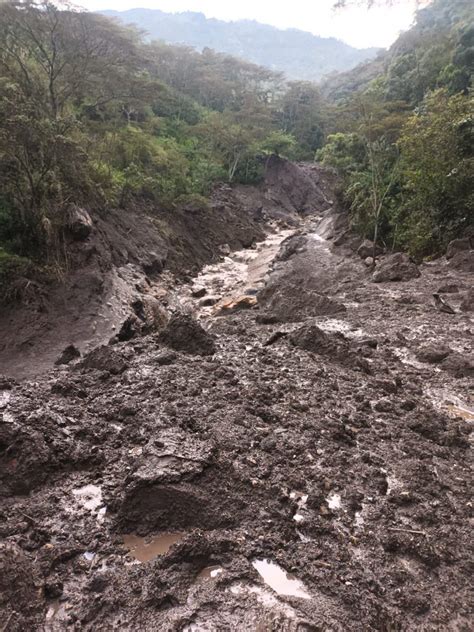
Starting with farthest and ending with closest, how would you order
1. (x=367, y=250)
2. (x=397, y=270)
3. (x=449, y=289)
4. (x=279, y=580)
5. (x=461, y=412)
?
1. (x=367, y=250)
2. (x=397, y=270)
3. (x=449, y=289)
4. (x=461, y=412)
5. (x=279, y=580)

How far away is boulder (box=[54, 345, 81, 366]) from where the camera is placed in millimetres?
9438

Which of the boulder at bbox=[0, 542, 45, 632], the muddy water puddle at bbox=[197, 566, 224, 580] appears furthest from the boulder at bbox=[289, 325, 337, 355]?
the boulder at bbox=[0, 542, 45, 632]

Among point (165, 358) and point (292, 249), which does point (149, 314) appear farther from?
point (292, 249)

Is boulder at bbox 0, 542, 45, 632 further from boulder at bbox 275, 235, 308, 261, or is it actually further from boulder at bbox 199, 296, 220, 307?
boulder at bbox 275, 235, 308, 261

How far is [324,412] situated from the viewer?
6.49 m

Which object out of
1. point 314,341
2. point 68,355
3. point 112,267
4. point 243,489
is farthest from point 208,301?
point 243,489

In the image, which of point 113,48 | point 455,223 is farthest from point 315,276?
point 113,48

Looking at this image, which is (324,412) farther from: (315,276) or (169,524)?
(315,276)

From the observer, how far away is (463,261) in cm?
1366

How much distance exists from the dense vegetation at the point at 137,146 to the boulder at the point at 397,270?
5.67 feet

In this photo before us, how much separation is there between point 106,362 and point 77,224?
22.3 feet

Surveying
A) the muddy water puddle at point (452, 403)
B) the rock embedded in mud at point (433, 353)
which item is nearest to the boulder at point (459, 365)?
the rock embedded in mud at point (433, 353)

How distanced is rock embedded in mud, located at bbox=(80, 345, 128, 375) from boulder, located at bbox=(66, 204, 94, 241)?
6.17 meters

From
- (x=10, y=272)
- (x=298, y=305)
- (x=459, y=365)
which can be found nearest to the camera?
(x=459, y=365)
